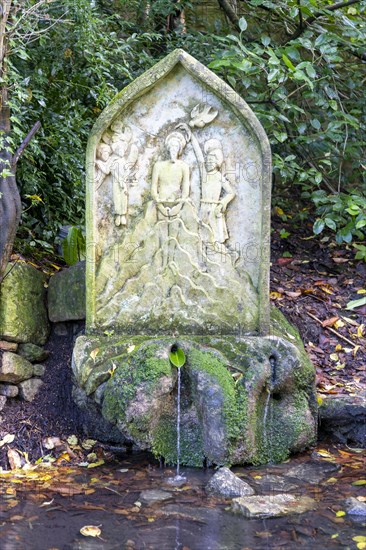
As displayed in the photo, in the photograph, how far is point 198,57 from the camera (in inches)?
286

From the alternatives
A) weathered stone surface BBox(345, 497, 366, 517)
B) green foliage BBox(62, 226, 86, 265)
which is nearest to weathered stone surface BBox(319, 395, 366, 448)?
weathered stone surface BBox(345, 497, 366, 517)

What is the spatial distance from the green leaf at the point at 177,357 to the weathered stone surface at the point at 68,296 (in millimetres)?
977

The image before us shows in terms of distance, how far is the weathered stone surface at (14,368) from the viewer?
5.36 m

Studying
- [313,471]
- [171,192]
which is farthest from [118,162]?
[313,471]

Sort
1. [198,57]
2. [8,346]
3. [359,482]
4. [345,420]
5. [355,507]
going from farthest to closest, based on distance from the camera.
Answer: [198,57], [8,346], [345,420], [359,482], [355,507]

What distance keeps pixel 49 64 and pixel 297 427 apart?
12.0ft

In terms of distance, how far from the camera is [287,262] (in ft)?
24.2

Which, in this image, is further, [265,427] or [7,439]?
[7,439]

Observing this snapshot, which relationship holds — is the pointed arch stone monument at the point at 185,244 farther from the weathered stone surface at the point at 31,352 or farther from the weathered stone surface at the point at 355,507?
the weathered stone surface at the point at 355,507

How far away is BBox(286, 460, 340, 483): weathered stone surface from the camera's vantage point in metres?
4.50

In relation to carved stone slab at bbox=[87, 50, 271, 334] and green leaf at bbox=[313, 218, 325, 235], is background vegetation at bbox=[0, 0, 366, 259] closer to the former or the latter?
green leaf at bbox=[313, 218, 325, 235]

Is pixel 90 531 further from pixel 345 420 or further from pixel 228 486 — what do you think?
pixel 345 420

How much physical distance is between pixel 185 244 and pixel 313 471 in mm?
1666

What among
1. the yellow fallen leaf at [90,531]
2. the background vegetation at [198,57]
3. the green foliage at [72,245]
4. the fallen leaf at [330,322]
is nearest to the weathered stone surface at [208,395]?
the yellow fallen leaf at [90,531]
